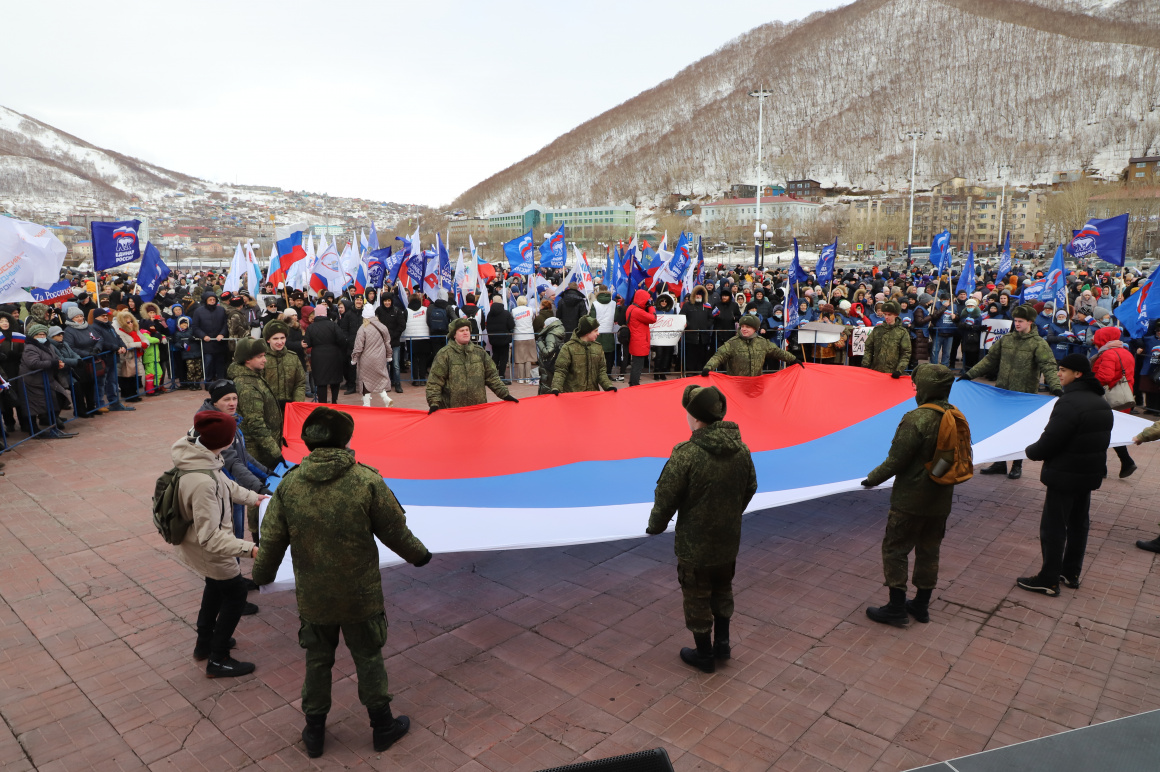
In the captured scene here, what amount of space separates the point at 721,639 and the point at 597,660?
797 mm

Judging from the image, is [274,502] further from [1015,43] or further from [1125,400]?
[1015,43]

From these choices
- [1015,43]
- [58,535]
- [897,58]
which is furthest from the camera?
[897,58]

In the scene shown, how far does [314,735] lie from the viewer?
149 inches

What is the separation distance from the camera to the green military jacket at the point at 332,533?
3.55 m

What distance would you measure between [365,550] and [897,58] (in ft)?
727

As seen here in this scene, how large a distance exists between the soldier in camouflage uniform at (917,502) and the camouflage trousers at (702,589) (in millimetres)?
1387

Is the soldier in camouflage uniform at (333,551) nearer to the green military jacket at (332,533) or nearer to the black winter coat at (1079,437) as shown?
the green military jacket at (332,533)

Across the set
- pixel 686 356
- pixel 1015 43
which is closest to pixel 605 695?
pixel 686 356

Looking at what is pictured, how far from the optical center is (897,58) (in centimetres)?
19088

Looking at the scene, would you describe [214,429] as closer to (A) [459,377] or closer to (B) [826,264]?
(A) [459,377]

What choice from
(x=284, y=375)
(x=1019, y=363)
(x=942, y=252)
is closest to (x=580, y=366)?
(x=284, y=375)

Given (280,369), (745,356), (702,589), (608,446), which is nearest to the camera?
(702,589)

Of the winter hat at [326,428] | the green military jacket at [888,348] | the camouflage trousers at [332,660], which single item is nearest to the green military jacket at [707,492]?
the camouflage trousers at [332,660]

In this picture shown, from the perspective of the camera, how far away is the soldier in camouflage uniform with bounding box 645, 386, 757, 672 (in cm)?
424
